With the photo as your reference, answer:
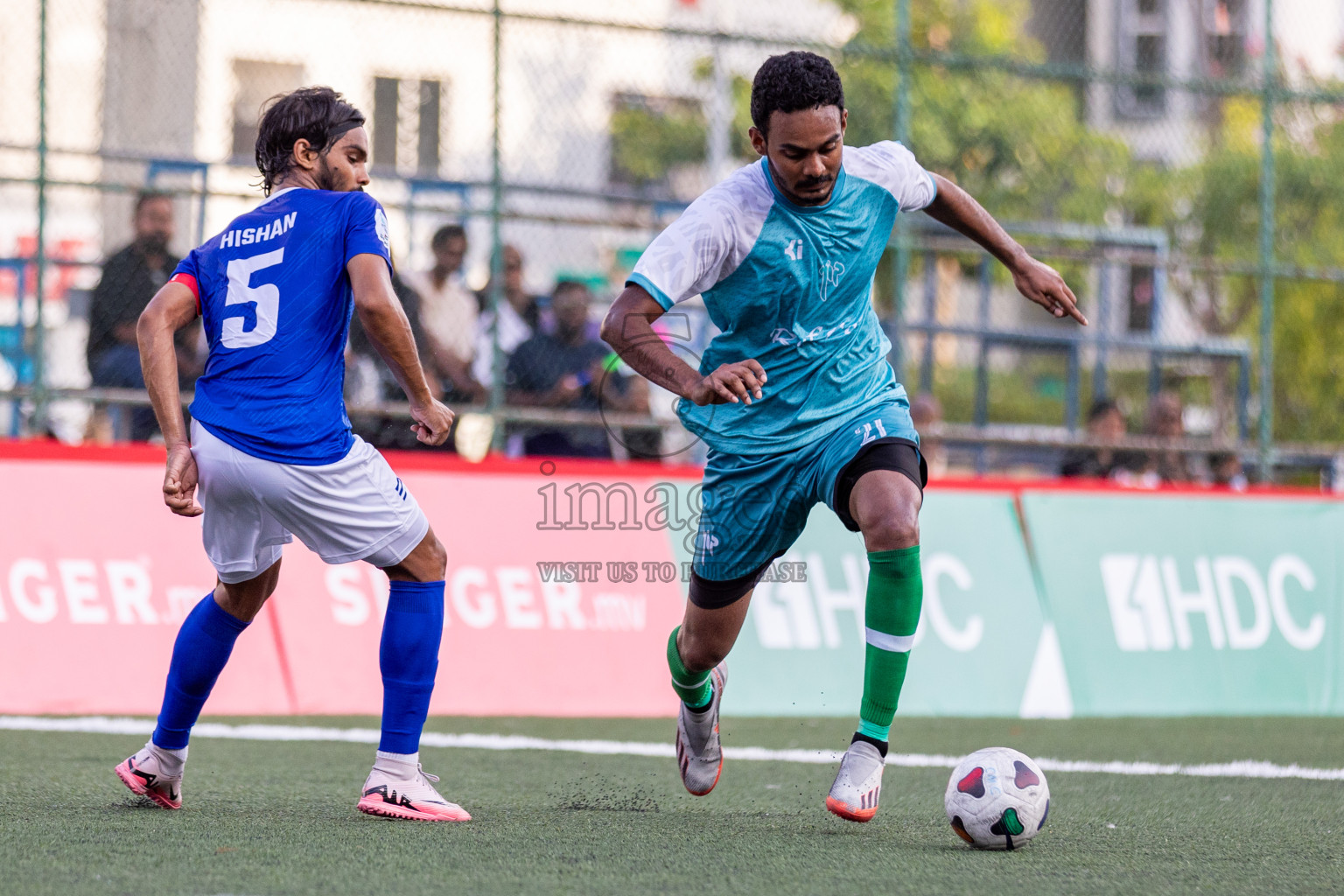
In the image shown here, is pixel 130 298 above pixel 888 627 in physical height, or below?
Result: above

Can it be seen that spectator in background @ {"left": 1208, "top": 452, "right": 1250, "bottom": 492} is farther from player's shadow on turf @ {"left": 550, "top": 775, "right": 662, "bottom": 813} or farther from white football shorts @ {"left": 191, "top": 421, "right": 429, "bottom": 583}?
white football shorts @ {"left": 191, "top": 421, "right": 429, "bottom": 583}

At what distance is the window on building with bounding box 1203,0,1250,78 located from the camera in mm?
11907

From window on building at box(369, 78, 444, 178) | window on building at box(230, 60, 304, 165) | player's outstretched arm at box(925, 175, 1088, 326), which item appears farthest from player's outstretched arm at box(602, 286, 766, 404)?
window on building at box(230, 60, 304, 165)

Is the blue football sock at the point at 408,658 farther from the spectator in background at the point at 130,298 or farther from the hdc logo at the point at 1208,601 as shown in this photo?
the hdc logo at the point at 1208,601

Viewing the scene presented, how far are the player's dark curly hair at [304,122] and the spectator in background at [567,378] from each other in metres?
4.60

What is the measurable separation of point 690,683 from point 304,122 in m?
2.04

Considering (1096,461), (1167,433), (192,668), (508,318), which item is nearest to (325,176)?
(192,668)

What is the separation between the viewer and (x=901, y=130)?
9453 mm

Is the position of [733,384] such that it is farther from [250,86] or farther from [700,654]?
[250,86]

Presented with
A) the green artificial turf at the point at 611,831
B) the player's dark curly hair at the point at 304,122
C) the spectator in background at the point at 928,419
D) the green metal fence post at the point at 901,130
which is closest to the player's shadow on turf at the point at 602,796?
the green artificial turf at the point at 611,831

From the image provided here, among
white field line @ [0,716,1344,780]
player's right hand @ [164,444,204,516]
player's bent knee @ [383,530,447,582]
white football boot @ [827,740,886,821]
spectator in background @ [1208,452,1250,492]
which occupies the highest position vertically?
player's right hand @ [164,444,204,516]

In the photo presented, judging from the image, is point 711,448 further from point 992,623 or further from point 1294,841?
point 992,623

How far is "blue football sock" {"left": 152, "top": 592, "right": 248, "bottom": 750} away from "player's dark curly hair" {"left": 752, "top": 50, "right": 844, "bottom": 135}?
206 cm

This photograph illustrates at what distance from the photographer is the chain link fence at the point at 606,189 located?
8992mm
